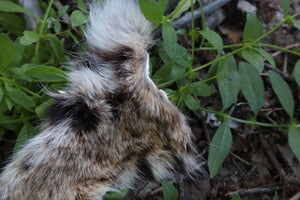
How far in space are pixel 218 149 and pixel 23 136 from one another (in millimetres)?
985

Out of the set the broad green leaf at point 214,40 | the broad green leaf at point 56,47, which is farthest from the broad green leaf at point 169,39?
→ the broad green leaf at point 56,47

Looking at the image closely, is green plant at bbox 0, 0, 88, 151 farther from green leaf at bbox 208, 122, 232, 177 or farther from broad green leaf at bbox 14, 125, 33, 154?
green leaf at bbox 208, 122, 232, 177

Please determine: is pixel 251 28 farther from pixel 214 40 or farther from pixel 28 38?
pixel 28 38

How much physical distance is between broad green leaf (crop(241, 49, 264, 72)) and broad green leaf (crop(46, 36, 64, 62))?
3.09ft

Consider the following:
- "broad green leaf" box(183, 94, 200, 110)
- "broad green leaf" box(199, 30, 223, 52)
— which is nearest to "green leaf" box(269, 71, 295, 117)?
"broad green leaf" box(199, 30, 223, 52)

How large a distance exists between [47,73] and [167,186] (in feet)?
2.52

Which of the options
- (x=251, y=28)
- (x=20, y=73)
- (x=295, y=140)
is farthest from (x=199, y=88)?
(x=20, y=73)

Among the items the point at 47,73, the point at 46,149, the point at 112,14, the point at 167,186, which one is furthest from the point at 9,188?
the point at 112,14

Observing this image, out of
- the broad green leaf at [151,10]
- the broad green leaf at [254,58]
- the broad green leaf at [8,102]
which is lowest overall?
the broad green leaf at [254,58]

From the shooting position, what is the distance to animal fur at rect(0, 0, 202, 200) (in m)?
1.12

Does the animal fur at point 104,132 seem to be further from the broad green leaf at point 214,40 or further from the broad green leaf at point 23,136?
the broad green leaf at point 214,40

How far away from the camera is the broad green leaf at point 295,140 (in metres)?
1.51

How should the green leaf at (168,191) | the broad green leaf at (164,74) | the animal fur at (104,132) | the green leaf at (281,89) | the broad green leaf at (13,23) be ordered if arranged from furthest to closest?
the broad green leaf at (13,23) → the green leaf at (281,89) → the broad green leaf at (164,74) → the green leaf at (168,191) → the animal fur at (104,132)

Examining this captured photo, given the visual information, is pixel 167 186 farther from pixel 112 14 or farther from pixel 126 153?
pixel 112 14
